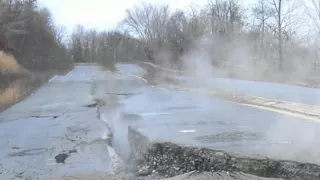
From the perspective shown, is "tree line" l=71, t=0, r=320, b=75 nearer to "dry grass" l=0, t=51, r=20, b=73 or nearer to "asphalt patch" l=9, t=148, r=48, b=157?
"asphalt patch" l=9, t=148, r=48, b=157

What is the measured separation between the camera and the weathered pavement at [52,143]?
16.6ft

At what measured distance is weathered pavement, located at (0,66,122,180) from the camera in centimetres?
507

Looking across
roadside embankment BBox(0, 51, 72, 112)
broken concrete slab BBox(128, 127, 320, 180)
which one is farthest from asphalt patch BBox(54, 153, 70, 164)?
roadside embankment BBox(0, 51, 72, 112)

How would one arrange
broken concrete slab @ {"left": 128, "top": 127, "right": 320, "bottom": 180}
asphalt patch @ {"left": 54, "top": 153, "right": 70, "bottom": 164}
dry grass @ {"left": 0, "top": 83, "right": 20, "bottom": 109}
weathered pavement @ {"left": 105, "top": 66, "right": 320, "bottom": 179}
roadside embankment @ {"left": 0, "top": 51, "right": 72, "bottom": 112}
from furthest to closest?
roadside embankment @ {"left": 0, "top": 51, "right": 72, "bottom": 112} < dry grass @ {"left": 0, "top": 83, "right": 20, "bottom": 109} < asphalt patch @ {"left": 54, "top": 153, "right": 70, "bottom": 164} < weathered pavement @ {"left": 105, "top": 66, "right": 320, "bottom": 179} < broken concrete slab @ {"left": 128, "top": 127, "right": 320, "bottom": 180}

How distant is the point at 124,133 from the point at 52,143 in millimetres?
1519

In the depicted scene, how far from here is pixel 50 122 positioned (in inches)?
359

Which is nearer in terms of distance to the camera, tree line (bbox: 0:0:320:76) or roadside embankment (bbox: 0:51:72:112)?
tree line (bbox: 0:0:320:76)

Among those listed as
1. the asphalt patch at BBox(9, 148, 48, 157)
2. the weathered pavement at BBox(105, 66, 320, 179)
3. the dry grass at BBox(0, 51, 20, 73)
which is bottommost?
the asphalt patch at BBox(9, 148, 48, 157)

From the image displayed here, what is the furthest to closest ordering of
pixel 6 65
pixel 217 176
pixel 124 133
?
pixel 6 65
pixel 124 133
pixel 217 176

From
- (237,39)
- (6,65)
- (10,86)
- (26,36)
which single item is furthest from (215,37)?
(26,36)

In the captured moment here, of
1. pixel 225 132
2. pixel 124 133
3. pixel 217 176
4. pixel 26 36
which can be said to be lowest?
pixel 124 133

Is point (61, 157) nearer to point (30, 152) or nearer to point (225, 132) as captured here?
point (30, 152)

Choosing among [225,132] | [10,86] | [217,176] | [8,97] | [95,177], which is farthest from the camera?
[10,86]

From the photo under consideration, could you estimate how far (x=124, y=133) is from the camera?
7797 mm
